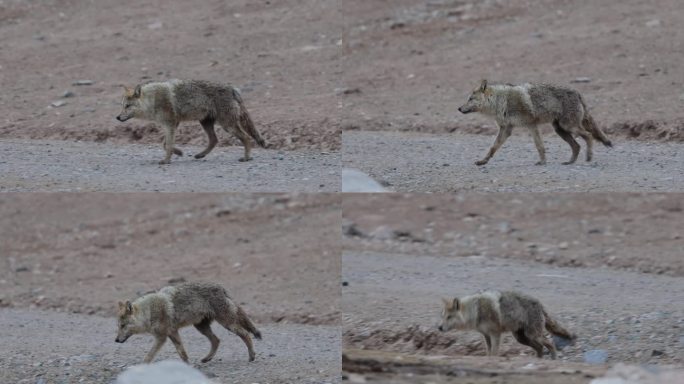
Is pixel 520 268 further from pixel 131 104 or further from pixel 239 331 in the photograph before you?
pixel 131 104

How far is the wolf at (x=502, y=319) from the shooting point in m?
11.3

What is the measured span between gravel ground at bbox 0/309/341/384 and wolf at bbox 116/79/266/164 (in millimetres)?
2639

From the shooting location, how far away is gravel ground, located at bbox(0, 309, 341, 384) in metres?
11.5

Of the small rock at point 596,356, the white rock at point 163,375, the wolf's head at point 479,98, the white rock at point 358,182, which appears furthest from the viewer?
the white rock at point 358,182

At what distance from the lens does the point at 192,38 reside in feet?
73.7

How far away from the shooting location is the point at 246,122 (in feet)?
48.9

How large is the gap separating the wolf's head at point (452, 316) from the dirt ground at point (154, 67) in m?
3.01

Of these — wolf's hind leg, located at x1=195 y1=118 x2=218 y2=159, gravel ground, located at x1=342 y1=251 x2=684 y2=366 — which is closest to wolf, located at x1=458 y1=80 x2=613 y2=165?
gravel ground, located at x1=342 y1=251 x2=684 y2=366

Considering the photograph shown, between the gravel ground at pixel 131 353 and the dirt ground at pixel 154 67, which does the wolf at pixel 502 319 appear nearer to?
the gravel ground at pixel 131 353

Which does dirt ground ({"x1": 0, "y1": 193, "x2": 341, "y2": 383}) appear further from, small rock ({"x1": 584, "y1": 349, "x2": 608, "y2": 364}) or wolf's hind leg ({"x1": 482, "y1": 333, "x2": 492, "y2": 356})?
small rock ({"x1": 584, "y1": 349, "x2": 608, "y2": 364})

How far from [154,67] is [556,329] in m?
11.3

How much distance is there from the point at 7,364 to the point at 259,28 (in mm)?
11609

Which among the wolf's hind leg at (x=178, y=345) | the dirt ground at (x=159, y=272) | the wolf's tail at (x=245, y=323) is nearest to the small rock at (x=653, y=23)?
the dirt ground at (x=159, y=272)

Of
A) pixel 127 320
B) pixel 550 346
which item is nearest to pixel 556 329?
pixel 550 346
